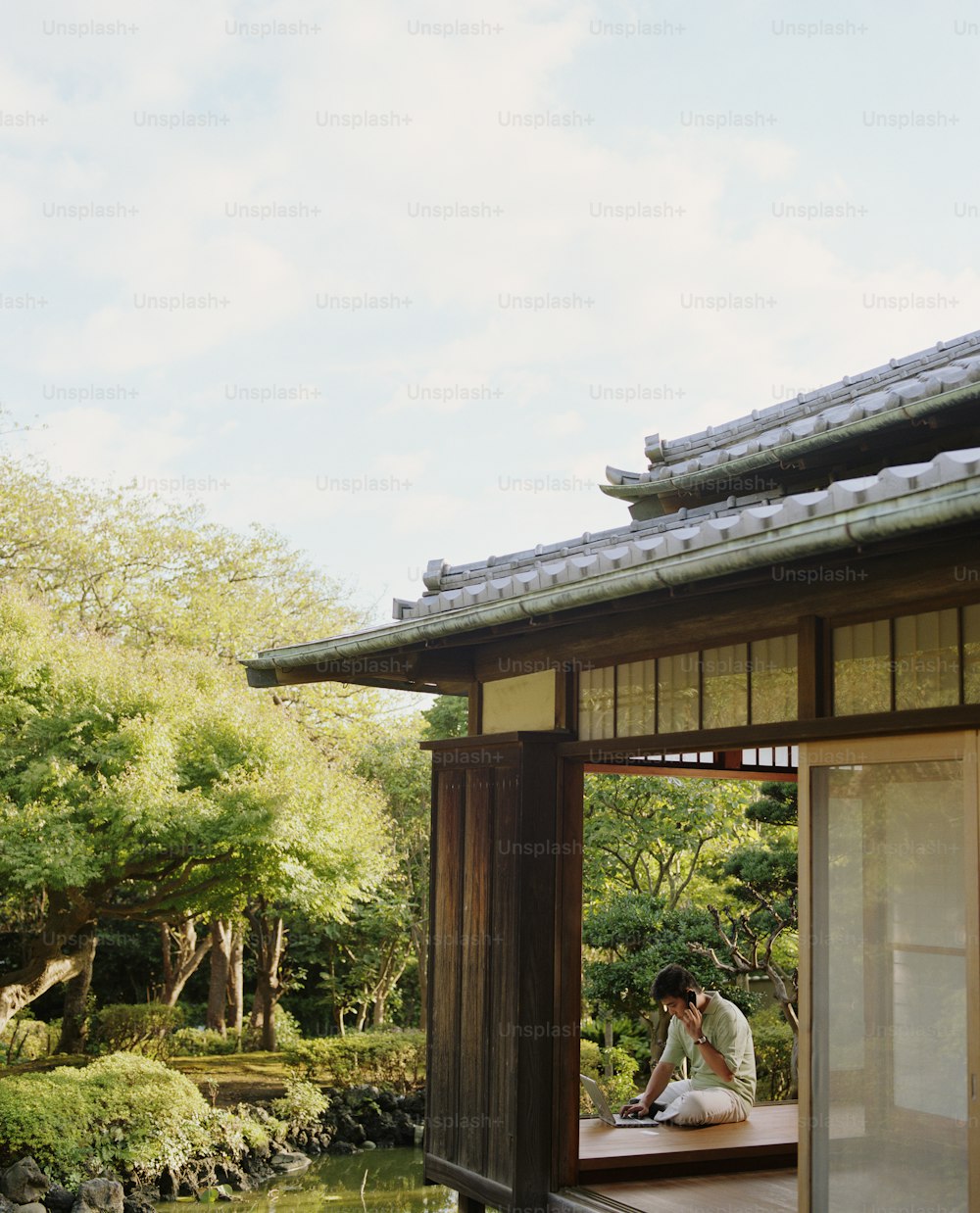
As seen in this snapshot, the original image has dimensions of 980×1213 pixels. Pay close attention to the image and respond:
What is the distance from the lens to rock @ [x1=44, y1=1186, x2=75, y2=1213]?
33.0 feet

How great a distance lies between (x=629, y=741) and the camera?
459 cm

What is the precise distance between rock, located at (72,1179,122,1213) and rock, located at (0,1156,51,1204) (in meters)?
0.33

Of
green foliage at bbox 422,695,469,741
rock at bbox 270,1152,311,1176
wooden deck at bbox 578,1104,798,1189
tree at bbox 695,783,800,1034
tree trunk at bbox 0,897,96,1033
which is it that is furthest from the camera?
green foliage at bbox 422,695,469,741

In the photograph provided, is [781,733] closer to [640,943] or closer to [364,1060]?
[640,943]

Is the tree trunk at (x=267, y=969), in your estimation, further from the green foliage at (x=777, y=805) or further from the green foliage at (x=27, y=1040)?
the green foliage at (x=777, y=805)

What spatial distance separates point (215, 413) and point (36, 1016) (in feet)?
46.3

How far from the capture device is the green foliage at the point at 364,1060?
47.3 feet

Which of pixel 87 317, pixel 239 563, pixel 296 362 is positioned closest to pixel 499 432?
pixel 296 362

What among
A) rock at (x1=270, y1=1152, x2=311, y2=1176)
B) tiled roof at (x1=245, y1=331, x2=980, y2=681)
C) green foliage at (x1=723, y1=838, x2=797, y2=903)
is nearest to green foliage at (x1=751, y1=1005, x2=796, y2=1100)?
green foliage at (x1=723, y1=838, x2=797, y2=903)

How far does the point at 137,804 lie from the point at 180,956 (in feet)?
21.3

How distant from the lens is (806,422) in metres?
4.63

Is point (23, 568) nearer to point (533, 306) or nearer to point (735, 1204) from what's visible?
point (533, 306)

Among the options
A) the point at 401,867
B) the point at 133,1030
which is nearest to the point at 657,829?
the point at 401,867

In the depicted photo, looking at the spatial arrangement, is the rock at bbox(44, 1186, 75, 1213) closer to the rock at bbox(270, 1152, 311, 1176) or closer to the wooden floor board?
the rock at bbox(270, 1152, 311, 1176)
